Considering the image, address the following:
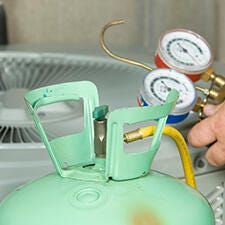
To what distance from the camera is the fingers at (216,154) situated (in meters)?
0.64

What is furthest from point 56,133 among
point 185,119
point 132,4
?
point 132,4

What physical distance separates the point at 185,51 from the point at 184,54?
12 millimetres

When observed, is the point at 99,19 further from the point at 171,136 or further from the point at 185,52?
the point at 171,136

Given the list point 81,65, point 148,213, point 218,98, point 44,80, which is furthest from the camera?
point 81,65

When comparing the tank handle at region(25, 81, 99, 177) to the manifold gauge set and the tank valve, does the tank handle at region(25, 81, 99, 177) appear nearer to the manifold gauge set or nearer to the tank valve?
the tank valve

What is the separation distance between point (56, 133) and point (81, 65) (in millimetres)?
374

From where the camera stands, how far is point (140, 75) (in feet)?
3.17

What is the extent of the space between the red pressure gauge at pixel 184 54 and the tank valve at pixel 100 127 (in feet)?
0.76

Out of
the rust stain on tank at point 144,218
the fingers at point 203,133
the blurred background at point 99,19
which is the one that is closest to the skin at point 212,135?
the fingers at point 203,133

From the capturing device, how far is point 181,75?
68cm

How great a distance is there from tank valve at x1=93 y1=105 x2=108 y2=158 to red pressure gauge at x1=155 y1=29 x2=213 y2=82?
233 mm

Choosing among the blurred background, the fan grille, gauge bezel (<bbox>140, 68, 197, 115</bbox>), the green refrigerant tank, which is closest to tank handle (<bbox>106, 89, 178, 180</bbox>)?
the green refrigerant tank

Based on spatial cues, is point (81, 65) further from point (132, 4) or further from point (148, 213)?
point (148, 213)

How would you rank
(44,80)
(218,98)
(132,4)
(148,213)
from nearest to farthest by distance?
1. (148,213)
2. (218,98)
3. (44,80)
4. (132,4)
